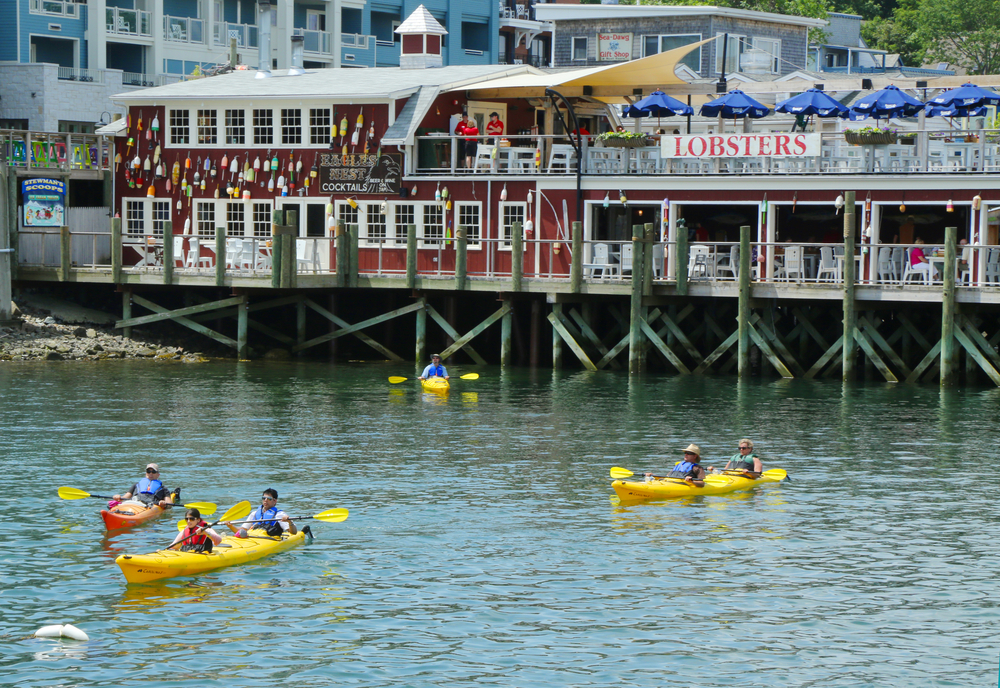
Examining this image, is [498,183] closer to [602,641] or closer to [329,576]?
[329,576]

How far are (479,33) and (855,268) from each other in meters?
Result: 51.4

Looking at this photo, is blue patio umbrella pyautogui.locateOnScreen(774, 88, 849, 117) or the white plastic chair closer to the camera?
the white plastic chair

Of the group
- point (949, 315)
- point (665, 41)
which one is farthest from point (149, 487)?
point (665, 41)

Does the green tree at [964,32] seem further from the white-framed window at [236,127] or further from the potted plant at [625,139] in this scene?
the white-framed window at [236,127]

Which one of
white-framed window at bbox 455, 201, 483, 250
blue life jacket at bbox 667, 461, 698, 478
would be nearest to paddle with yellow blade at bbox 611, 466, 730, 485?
blue life jacket at bbox 667, 461, 698, 478

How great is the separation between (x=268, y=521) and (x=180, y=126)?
27.5 m

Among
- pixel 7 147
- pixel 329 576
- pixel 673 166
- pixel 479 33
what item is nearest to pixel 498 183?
pixel 673 166

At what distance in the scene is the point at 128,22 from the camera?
6688 cm

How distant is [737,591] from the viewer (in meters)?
18.7

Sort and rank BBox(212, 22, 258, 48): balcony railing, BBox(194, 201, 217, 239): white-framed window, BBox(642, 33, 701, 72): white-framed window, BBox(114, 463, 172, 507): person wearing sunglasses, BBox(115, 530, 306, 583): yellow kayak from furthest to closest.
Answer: BBox(212, 22, 258, 48): balcony railing
BBox(642, 33, 701, 72): white-framed window
BBox(194, 201, 217, 239): white-framed window
BBox(114, 463, 172, 507): person wearing sunglasses
BBox(115, 530, 306, 583): yellow kayak

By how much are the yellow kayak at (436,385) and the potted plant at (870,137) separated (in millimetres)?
11875

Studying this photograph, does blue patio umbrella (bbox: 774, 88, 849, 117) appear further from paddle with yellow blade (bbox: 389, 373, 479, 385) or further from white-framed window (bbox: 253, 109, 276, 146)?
white-framed window (bbox: 253, 109, 276, 146)

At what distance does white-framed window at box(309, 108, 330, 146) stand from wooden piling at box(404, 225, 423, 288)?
5.97 m

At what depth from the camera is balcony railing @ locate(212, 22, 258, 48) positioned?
71.3 m
